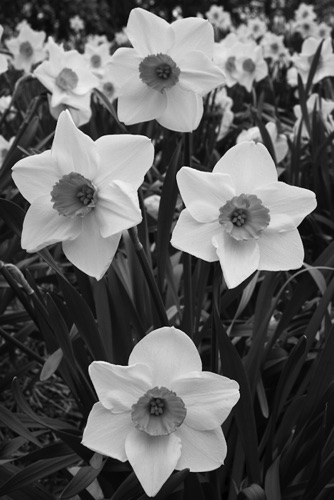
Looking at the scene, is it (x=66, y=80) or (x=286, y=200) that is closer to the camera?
(x=286, y=200)

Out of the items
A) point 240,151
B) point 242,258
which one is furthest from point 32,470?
point 240,151

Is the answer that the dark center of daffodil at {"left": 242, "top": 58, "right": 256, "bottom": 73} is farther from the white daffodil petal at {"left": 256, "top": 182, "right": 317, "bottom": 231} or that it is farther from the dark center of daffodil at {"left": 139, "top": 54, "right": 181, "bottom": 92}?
the white daffodil petal at {"left": 256, "top": 182, "right": 317, "bottom": 231}

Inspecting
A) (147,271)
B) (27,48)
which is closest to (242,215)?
(147,271)

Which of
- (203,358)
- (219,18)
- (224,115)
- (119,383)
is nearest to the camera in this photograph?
(119,383)

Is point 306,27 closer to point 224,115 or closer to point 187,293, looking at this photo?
Answer: point 224,115

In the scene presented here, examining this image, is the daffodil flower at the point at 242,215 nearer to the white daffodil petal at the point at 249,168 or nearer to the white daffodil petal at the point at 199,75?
the white daffodil petal at the point at 249,168

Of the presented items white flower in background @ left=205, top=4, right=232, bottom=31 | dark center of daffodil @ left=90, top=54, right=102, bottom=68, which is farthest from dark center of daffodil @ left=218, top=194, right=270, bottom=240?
white flower in background @ left=205, top=4, right=232, bottom=31

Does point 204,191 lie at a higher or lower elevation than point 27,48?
higher
